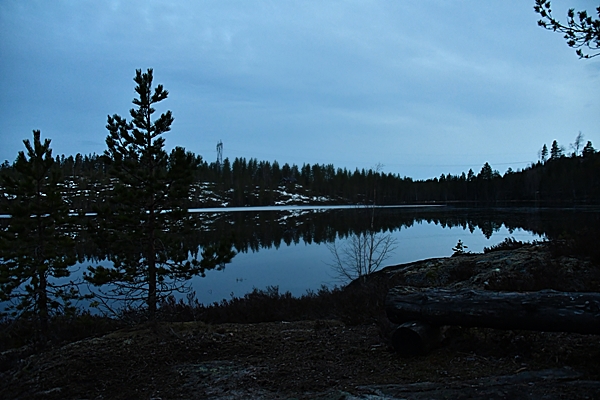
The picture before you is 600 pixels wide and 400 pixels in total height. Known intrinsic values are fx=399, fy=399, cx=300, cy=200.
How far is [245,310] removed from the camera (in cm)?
1067

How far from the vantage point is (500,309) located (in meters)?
4.80

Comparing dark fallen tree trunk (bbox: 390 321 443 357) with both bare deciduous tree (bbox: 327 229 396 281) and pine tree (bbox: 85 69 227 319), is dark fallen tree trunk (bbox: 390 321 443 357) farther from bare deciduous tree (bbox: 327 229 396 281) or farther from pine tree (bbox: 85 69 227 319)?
bare deciduous tree (bbox: 327 229 396 281)

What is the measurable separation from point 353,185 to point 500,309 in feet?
413

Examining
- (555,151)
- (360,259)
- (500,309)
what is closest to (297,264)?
(360,259)

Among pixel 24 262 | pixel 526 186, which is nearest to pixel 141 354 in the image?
pixel 24 262

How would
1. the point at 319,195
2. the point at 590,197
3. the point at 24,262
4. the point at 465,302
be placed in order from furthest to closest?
the point at 319,195
the point at 590,197
the point at 24,262
the point at 465,302

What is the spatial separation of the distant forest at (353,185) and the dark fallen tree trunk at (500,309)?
6293cm

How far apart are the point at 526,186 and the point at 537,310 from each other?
3932 inches

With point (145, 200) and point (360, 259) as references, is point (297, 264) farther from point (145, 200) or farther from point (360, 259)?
point (145, 200)

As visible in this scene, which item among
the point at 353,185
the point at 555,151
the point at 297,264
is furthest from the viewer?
the point at 353,185

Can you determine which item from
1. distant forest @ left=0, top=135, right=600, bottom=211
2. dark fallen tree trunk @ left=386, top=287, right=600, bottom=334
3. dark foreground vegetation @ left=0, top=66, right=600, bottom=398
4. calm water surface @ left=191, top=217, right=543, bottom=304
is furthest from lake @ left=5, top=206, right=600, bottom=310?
distant forest @ left=0, top=135, right=600, bottom=211

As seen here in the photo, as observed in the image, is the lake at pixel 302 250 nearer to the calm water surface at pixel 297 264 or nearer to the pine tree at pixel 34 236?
the calm water surface at pixel 297 264

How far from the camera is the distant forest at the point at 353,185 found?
253 ft

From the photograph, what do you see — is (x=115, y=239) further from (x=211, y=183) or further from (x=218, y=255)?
(x=211, y=183)
